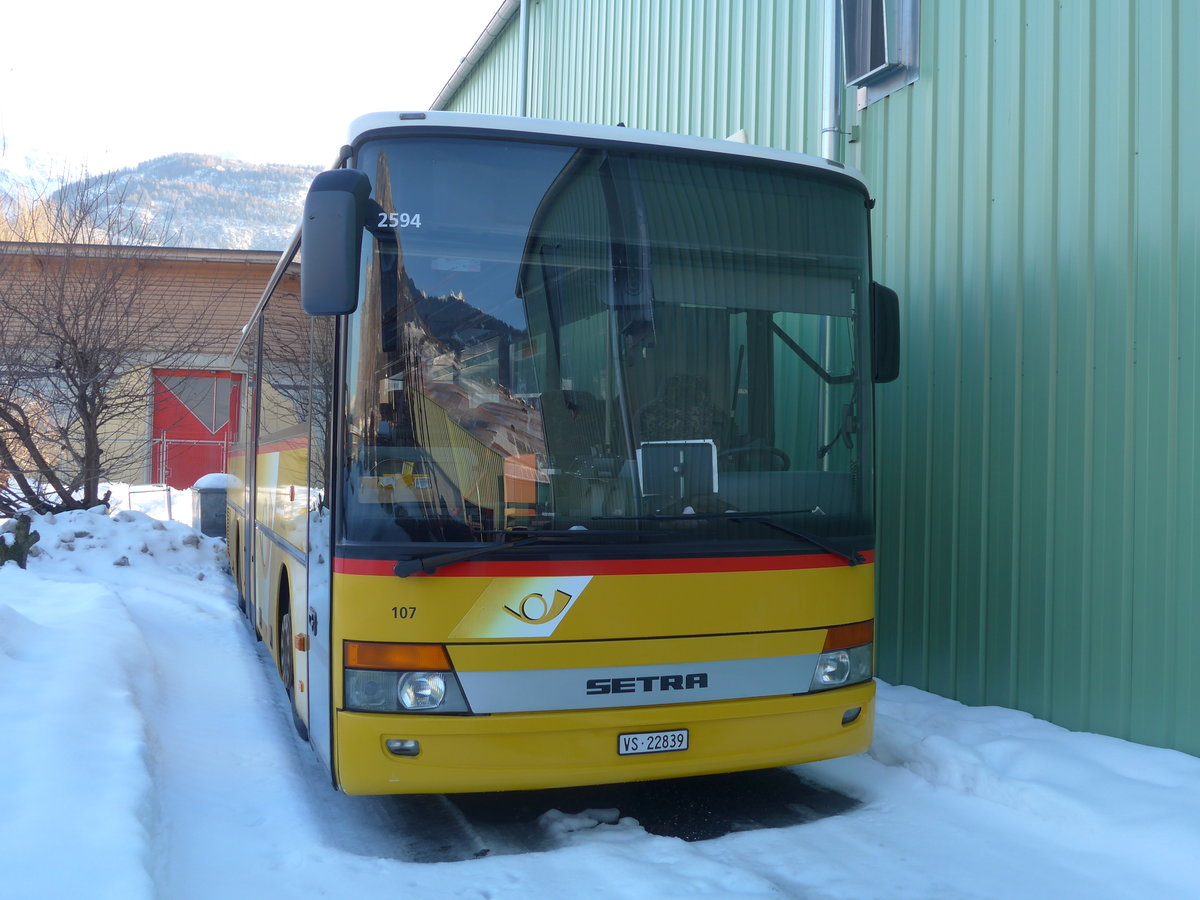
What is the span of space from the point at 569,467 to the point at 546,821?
5.45 ft

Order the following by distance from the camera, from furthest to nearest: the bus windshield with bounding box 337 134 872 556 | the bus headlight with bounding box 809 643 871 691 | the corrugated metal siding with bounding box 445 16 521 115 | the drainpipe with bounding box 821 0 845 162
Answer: the corrugated metal siding with bounding box 445 16 521 115, the drainpipe with bounding box 821 0 845 162, the bus headlight with bounding box 809 643 871 691, the bus windshield with bounding box 337 134 872 556

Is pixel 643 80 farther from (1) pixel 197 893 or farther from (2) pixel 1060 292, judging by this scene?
(1) pixel 197 893

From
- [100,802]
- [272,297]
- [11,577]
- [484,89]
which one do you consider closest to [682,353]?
[100,802]

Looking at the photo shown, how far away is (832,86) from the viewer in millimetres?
7859

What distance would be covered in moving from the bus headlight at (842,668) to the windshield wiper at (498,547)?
42.7 inches

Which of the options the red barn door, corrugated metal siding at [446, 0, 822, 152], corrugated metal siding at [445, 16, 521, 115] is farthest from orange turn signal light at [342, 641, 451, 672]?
the red barn door

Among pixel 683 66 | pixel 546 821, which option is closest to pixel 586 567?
pixel 546 821

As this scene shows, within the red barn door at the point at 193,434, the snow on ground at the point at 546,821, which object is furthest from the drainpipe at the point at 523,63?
the snow on ground at the point at 546,821

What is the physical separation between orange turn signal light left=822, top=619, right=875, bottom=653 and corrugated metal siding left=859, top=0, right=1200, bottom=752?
1.51 metres

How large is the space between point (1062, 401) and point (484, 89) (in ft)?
49.0

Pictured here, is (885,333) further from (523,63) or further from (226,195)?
(226,195)

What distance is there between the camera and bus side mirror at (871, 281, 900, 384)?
5.10 meters

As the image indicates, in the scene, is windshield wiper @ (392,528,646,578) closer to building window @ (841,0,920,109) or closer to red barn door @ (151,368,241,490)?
building window @ (841,0,920,109)

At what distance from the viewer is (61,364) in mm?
14086
